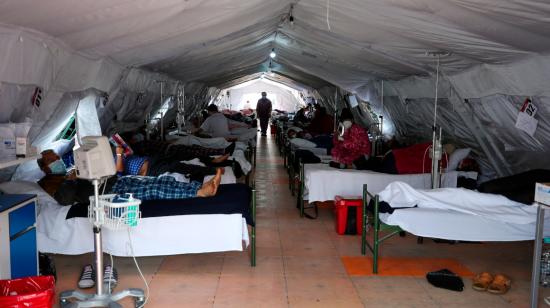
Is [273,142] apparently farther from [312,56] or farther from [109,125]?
[109,125]

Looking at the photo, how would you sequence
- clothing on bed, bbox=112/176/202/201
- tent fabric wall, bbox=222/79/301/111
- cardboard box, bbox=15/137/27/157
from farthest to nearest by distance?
tent fabric wall, bbox=222/79/301/111 < clothing on bed, bbox=112/176/202/201 < cardboard box, bbox=15/137/27/157

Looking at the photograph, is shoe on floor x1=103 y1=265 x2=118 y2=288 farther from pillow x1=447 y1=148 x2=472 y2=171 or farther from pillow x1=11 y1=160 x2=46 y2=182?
pillow x1=447 y1=148 x2=472 y2=171

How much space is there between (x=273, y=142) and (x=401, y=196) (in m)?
12.6

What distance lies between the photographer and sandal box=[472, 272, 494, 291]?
3986mm

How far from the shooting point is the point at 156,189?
15.3 ft

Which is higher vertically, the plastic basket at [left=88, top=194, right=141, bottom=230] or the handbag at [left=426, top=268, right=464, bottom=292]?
the plastic basket at [left=88, top=194, right=141, bottom=230]

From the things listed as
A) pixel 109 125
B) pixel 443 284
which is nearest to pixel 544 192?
pixel 443 284

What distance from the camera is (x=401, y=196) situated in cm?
441

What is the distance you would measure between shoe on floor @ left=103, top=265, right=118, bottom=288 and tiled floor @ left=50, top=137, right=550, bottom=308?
0.26 feet

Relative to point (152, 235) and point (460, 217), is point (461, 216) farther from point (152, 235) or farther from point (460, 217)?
point (152, 235)

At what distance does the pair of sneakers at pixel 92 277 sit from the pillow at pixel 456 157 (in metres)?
4.16

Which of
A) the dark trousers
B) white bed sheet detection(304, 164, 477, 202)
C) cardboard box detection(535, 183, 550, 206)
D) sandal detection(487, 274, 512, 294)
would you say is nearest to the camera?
cardboard box detection(535, 183, 550, 206)

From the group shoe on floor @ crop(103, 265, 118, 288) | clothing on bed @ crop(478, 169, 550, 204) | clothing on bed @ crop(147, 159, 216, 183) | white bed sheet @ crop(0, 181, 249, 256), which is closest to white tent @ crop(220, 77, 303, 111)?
clothing on bed @ crop(147, 159, 216, 183)

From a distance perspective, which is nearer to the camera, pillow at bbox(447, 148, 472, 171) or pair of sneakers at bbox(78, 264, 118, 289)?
pair of sneakers at bbox(78, 264, 118, 289)
